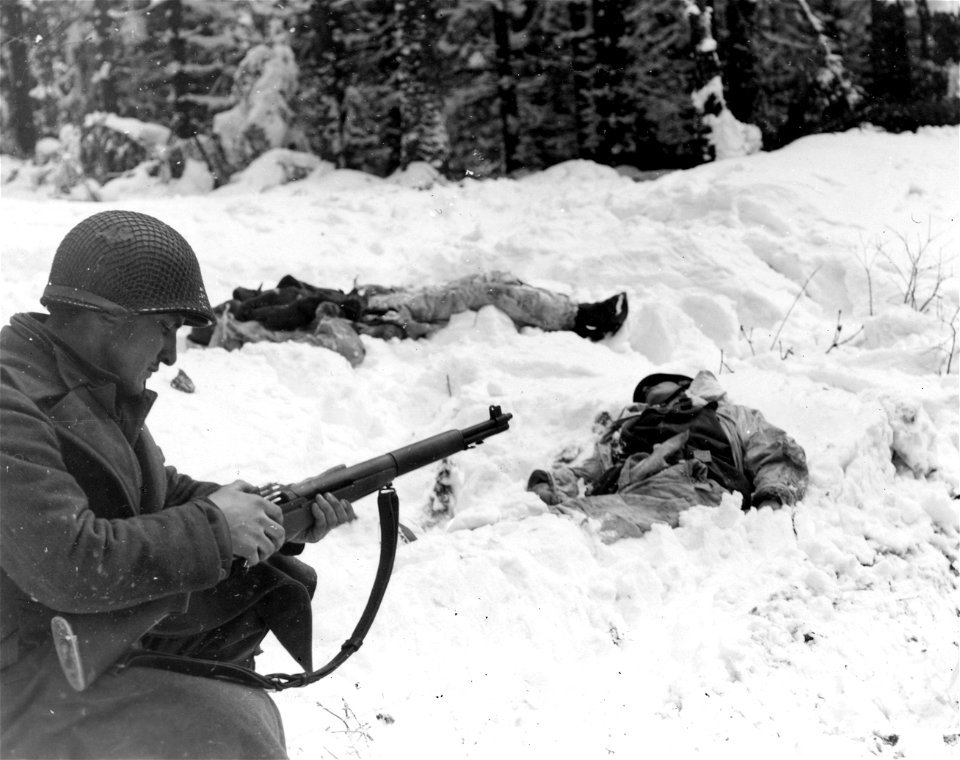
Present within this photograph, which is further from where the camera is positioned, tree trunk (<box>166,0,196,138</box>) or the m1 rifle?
tree trunk (<box>166,0,196,138</box>)

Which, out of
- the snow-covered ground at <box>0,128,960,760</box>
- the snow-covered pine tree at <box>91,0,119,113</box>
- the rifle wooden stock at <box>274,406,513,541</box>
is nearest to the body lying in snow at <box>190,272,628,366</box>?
the snow-covered ground at <box>0,128,960,760</box>

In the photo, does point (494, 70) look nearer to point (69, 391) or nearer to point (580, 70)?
point (580, 70)

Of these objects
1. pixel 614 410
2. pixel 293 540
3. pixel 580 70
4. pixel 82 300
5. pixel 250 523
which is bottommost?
pixel 614 410

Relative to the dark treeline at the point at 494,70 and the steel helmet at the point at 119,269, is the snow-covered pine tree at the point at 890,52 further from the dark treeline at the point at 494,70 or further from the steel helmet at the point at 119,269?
the steel helmet at the point at 119,269

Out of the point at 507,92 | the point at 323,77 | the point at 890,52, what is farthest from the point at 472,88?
the point at 890,52

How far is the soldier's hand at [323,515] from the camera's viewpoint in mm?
2369

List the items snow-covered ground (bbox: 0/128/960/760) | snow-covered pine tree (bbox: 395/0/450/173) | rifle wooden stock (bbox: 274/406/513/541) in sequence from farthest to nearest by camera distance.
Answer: snow-covered pine tree (bbox: 395/0/450/173) → snow-covered ground (bbox: 0/128/960/760) → rifle wooden stock (bbox: 274/406/513/541)

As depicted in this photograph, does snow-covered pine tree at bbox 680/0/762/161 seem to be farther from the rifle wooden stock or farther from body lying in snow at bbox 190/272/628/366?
the rifle wooden stock

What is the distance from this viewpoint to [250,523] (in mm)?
2064

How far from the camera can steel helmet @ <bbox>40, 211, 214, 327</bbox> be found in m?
1.99

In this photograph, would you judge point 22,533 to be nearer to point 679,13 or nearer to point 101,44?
point 679,13

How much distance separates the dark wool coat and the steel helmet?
0.12 m

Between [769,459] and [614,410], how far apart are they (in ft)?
3.61

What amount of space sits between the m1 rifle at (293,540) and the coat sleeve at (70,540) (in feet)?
0.26
